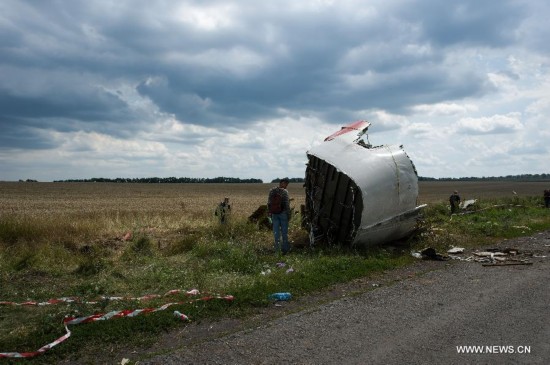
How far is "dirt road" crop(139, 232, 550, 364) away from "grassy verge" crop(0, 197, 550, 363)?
73cm

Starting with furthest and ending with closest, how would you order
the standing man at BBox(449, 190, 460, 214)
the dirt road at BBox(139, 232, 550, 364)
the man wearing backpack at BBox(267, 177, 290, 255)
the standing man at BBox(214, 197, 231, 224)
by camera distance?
1. the standing man at BBox(449, 190, 460, 214)
2. the standing man at BBox(214, 197, 231, 224)
3. the man wearing backpack at BBox(267, 177, 290, 255)
4. the dirt road at BBox(139, 232, 550, 364)

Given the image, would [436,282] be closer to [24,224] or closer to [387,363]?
[387,363]

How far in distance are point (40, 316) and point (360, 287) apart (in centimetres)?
495

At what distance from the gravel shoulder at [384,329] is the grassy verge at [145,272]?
A: 48cm

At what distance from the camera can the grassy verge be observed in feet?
17.7

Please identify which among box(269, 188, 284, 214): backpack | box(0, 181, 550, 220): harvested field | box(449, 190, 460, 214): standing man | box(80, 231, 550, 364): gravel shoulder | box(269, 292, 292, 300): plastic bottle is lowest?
box(80, 231, 550, 364): gravel shoulder

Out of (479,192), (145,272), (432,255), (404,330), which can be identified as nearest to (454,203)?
(432,255)

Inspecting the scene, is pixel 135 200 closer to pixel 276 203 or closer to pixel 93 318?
pixel 276 203

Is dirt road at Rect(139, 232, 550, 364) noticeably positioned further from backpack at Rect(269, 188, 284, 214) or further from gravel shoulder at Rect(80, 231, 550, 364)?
backpack at Rect(269, 188, 284, 214)

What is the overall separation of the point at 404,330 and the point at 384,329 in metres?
0.24

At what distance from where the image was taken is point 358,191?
34.7 feet

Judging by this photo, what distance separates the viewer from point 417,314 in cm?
603

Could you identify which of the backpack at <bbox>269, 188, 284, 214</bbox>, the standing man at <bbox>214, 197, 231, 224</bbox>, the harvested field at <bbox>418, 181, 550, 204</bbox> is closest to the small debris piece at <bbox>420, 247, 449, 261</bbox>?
the backpack at <bbox>269, 188, 284, 214</bbox>

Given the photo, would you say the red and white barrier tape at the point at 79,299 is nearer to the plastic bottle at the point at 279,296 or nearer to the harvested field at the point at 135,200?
the plastic bottle at the point at 279,296
